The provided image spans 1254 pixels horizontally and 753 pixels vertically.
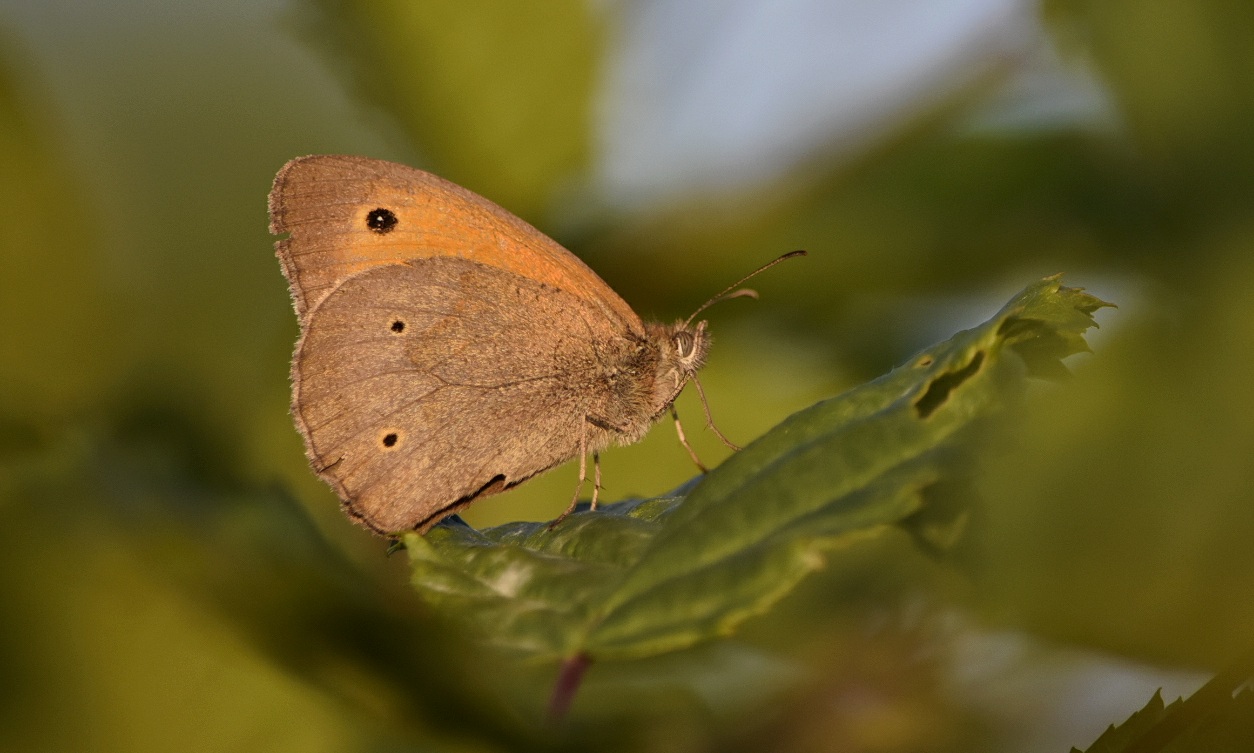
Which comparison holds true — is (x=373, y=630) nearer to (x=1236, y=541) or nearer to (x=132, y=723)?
(x=132, y=723)

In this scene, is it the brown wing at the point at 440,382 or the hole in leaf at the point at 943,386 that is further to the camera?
the brown wing at the point at 440,382

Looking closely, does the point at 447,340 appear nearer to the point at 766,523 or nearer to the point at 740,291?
the point at 740,291

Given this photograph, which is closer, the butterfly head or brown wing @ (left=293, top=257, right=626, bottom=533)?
brown wing @ (left=293, top=257, right=626, bottom=533)

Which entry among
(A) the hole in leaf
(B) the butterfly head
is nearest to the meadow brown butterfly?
(B) the butterfly head

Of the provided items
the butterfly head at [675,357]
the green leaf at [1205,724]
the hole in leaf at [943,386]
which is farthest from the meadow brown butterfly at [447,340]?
the green leaf at [1205,724]

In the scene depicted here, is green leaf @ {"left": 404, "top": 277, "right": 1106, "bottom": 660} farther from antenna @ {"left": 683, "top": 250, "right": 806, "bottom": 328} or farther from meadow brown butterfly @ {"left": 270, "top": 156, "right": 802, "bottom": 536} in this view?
antenna @ {"left": 683, "top": 250, "right": 806, "bottom": 328}

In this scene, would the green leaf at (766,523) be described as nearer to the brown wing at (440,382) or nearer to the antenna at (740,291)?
the brown wing at (440,382)

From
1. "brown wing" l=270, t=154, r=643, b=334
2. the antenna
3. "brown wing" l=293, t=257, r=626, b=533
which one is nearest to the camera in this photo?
"brown wing" l=293, t=257, r=626, b=533

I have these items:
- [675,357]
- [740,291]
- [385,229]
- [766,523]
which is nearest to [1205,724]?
[766,523]

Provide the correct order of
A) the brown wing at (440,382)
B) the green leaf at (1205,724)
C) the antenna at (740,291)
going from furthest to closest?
1. the antenna at (740,291)
2. the brown wing at (440,382)
3. the green leaf at (1205,724)
